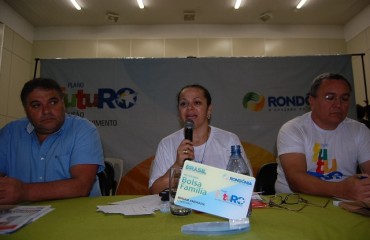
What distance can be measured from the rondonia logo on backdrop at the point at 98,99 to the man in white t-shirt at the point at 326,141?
217 centimetres

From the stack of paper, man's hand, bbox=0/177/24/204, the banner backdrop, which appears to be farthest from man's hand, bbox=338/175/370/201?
the banner backdrop

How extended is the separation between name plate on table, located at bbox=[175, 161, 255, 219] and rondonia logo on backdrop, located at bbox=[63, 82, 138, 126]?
8.82 ft

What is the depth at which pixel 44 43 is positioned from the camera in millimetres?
4797

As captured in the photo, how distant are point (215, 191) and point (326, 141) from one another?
1311mm

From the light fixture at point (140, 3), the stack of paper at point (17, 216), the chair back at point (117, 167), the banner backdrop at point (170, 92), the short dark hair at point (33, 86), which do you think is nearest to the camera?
the stack of paper at point (17, 216)

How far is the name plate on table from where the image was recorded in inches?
31.3

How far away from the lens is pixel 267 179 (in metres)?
2.03

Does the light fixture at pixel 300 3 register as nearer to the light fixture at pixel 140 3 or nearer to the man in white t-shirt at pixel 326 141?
the light fixture at pixel 140 3

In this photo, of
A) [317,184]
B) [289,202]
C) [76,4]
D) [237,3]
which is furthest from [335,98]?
[76,4]

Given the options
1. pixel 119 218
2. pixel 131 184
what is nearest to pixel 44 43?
pixel 131 184

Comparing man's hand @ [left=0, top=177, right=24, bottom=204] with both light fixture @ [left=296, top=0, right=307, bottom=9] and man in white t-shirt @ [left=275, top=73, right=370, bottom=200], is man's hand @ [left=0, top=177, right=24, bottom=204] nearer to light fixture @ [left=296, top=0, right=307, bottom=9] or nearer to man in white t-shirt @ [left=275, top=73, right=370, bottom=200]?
man in white t-shirt @ [left=275, top=73, right=370, bottom=200]

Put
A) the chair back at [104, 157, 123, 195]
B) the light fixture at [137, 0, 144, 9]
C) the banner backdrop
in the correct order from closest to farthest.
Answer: the chair back at [104, 157, 123, 195], the banner backdrop, the light fixture at [137, 0, 144, 9]

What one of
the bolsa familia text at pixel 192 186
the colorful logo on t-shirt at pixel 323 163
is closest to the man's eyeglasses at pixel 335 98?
the colorful logo on t-shirt at pixel 323 163

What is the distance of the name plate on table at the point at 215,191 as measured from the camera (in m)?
0.80
